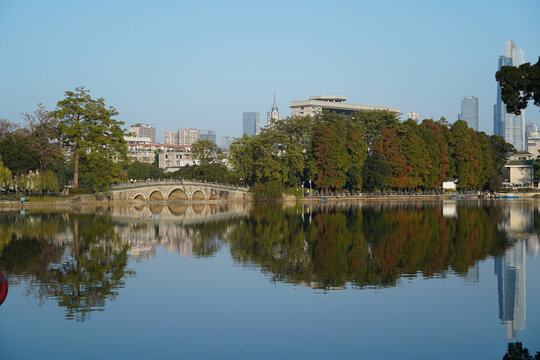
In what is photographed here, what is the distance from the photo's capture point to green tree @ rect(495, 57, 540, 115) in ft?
105

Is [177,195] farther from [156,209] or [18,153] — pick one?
[18,153]

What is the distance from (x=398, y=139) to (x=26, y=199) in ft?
177

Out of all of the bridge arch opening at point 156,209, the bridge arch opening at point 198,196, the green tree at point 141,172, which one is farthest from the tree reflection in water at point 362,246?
the green tree at point 141,172

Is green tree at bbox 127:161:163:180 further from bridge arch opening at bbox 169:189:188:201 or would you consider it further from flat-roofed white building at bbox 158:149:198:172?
bridge arch opening at bbox 169:189:188:201

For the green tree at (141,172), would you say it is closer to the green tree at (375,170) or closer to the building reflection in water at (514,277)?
the green tree at (375,170)

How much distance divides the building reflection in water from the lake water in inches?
3.0

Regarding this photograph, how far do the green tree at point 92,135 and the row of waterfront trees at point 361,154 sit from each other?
21.5m

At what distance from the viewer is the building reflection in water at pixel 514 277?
63.3ft

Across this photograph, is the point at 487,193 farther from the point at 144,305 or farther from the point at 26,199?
the point at 144,305

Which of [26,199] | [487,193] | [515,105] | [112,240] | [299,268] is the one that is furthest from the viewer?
[487,193]

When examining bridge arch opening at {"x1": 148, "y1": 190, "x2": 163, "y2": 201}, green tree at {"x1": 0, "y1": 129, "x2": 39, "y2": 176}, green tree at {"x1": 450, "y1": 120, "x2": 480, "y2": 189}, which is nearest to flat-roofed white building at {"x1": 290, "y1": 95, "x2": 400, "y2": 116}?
green tree at {"x1": 450, "y1": 120, "x2": 480, "y2": 189}

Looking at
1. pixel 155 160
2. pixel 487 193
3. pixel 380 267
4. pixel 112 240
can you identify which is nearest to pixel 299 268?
pixel 380 267

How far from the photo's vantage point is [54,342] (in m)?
17.0

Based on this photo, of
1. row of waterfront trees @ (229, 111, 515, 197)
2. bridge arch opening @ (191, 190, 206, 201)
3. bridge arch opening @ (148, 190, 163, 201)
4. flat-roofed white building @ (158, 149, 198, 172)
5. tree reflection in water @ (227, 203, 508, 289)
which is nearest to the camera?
tree reflection in water @ (227, 203, 508, 289)
